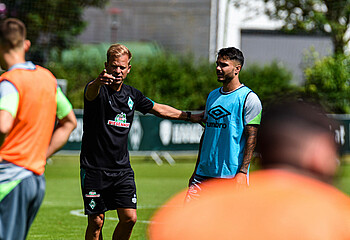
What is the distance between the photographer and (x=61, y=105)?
14.8ft

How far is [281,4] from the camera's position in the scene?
108 ft

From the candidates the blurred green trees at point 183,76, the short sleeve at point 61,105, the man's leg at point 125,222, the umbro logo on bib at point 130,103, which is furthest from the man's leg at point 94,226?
the blurred green trees at point 183,76

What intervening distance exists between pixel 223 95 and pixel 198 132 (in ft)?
51.7

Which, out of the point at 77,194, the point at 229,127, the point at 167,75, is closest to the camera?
the point at 229,127

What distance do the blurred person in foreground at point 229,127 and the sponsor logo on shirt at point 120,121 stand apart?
0.80 m

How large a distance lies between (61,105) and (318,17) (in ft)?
92.4

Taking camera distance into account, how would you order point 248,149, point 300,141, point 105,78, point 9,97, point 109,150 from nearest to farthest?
point 300,141 → point 9,97 → point 105,78 → point 248,149 → point 109,150

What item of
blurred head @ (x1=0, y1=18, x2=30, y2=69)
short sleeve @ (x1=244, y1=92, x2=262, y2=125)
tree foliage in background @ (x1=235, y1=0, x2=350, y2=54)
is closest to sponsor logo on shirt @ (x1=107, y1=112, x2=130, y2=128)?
short sleeve @ (x1=244, y1=92, x2=262, y2=125)

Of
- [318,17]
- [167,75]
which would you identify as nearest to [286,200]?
[167,75]

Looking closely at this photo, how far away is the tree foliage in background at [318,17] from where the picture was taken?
3153cm

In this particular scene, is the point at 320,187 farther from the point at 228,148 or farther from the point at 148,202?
the point at 148,202

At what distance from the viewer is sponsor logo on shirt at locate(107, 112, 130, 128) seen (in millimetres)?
6414

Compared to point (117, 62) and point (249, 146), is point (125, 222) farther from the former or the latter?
point (117, 62)

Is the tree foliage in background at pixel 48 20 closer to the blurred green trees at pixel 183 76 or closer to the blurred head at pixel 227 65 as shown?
the blurred green trees at pixel 183 76
